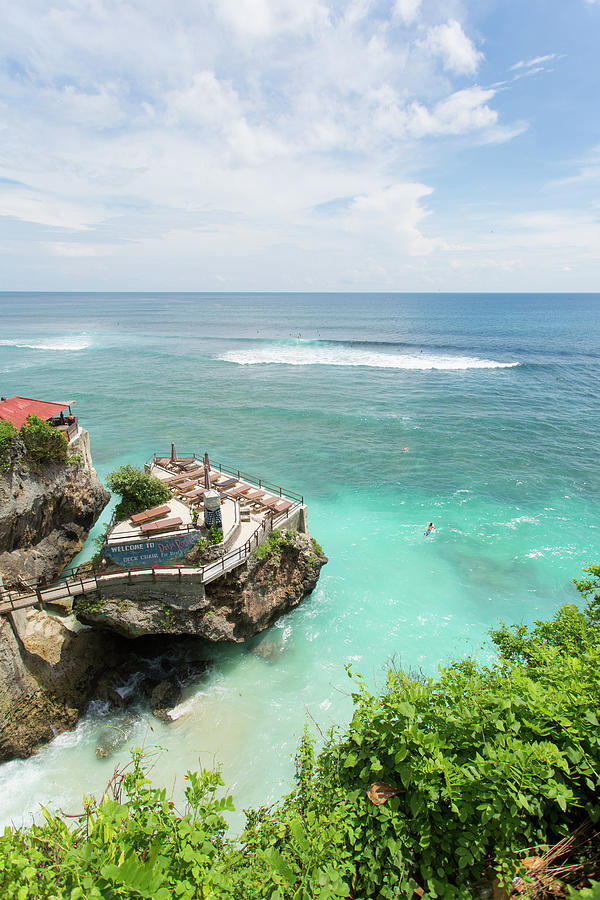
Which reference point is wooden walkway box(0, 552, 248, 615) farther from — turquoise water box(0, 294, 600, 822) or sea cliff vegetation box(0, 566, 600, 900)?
sea cliff vegetation box(0, 566, 600, 900)

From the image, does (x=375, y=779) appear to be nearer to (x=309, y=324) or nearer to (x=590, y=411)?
(x=590, y=411)

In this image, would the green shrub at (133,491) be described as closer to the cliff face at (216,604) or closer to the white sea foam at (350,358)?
the cliff face at (216,604)

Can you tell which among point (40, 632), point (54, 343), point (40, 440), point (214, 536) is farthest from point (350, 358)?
point (40, 632)

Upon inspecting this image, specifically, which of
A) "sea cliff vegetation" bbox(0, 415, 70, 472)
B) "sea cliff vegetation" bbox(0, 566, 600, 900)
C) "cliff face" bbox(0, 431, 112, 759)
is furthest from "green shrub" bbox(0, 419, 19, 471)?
"sea cliff vegetation" bbox(0, 566, 600, 900)

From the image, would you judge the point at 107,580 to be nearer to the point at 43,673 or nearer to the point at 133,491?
the point at 43,673

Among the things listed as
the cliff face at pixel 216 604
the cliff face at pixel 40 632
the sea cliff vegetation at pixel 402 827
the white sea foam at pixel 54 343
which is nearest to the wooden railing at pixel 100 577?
the cliff face at pixel 216 604
